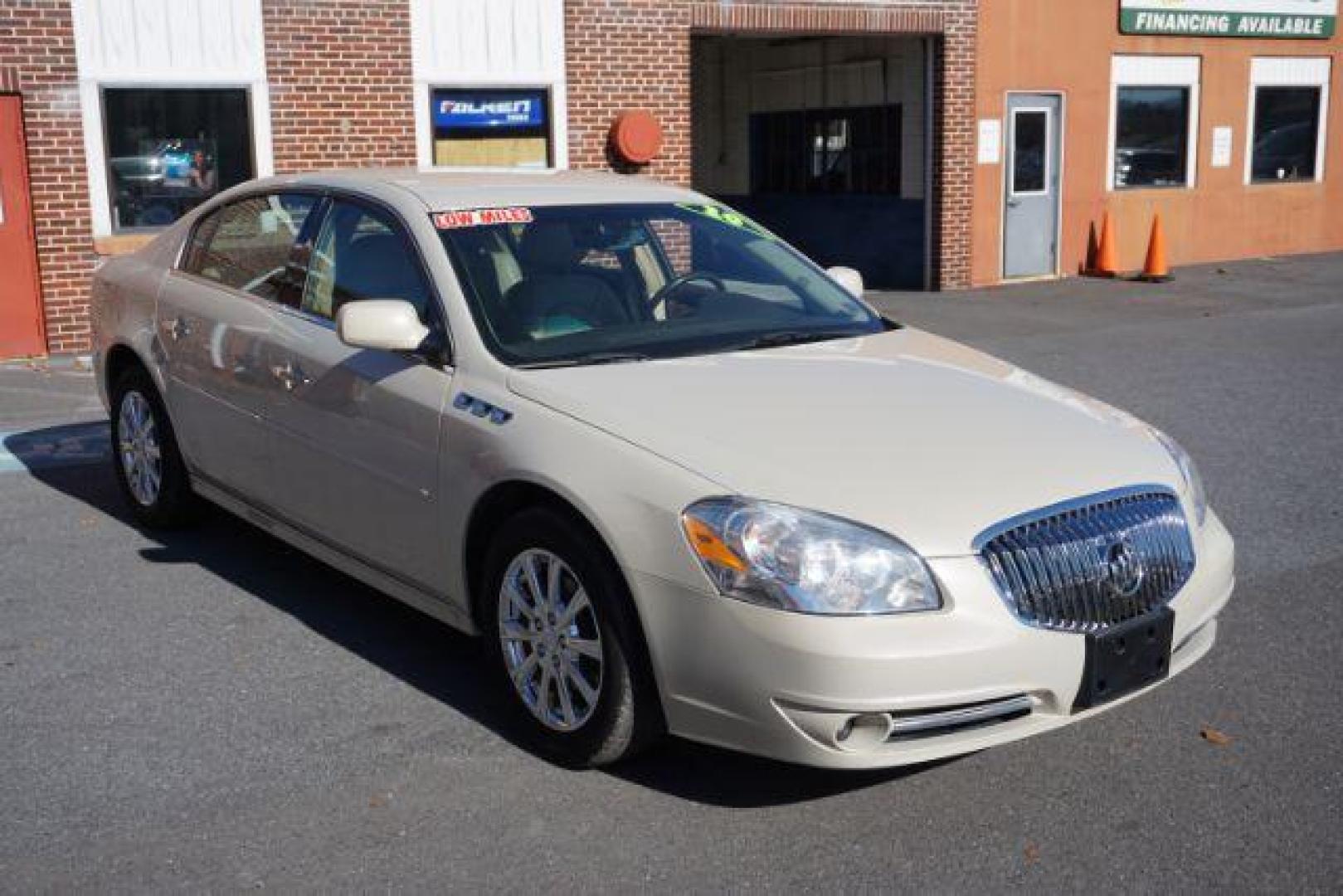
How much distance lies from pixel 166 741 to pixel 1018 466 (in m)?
2.60

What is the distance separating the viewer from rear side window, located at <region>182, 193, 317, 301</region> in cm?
565

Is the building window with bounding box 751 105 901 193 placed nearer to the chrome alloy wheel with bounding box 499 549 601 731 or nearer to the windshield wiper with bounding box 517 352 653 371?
the windshield wiper with bounding box 517 352 653 371

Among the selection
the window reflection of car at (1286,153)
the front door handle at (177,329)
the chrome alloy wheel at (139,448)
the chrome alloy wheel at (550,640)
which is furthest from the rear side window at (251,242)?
the window reflection of car at (1286,153)

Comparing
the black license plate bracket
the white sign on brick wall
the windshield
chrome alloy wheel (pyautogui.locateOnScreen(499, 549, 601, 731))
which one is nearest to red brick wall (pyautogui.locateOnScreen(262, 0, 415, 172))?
the white sign on brick wall

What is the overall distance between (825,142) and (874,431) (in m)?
16.6

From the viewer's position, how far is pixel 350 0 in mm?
13492

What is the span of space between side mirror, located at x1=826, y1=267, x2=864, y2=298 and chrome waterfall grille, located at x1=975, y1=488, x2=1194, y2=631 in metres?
1.90

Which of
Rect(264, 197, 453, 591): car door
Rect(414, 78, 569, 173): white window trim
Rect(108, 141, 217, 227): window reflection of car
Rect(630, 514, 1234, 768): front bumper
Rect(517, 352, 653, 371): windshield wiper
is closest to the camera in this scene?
Rect(630, 514, 1234, 768): front bumper

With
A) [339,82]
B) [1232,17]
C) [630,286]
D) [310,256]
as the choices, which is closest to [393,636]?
[310,256]

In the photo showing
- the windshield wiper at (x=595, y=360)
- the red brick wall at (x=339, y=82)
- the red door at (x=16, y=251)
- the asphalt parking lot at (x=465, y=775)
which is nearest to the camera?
the asphalt parking lot at (x=465, y=775)

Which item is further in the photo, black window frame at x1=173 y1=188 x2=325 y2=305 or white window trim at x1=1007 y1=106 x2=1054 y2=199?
white window trim at x1=1007 y1=106 x2=1054 y2=199

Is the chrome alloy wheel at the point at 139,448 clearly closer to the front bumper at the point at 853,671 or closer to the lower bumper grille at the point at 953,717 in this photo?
the front bumper at the point at 853,671

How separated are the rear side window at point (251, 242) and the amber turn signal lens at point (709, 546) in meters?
2.52

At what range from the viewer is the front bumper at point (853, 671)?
3.56m
